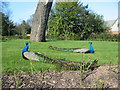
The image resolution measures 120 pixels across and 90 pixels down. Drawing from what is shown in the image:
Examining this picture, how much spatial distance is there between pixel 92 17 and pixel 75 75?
33095mm

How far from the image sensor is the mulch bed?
2.14m

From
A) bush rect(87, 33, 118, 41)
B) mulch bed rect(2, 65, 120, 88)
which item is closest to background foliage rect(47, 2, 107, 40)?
bush rect(87, 33, 118, 41)

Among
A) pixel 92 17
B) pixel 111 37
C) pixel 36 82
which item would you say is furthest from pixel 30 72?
pixel 92 17

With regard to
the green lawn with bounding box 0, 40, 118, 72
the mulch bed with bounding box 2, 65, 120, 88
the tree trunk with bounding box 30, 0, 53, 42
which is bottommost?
the mulch bed with bounding box 2, 65, 120, 88

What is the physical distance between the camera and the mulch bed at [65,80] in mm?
2137

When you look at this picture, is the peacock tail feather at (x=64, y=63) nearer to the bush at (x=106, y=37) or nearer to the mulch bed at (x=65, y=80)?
the mulch bed at (x=65, y=80)

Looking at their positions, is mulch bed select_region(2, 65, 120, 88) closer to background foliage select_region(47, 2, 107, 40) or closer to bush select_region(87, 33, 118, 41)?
bush select_region(87, 33, 118, 41)

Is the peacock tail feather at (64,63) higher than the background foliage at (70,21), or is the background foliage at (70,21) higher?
the background foliage at (70,21)

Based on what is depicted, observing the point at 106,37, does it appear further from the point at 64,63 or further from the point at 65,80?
the point at 65,80

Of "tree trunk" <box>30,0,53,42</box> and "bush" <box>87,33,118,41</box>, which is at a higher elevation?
"tree trunk" <box>30,0,53,42</box>

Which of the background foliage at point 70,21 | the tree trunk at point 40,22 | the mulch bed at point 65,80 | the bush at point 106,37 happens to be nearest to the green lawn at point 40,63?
the mulch bed at point 65,80

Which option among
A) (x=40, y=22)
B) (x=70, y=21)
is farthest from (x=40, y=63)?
(x=70, y=21)

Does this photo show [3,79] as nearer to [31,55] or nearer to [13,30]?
[31,55]

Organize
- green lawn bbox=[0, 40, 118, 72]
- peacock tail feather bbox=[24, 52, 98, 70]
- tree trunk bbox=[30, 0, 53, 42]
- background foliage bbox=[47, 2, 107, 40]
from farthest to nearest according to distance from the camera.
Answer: background foliage bbox=[47, 2, 107, 40], tree trunk bbox=[30, 0, 53, 42], green lawn bbox=[0, 40, 118, 72], peacock tail feather bbox=[24, 52, 98, 70]
